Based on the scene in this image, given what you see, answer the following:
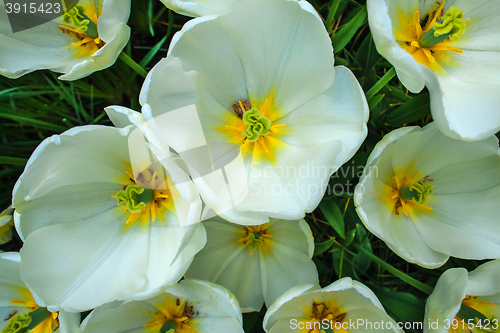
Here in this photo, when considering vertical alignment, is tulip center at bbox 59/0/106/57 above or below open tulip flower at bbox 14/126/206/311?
above

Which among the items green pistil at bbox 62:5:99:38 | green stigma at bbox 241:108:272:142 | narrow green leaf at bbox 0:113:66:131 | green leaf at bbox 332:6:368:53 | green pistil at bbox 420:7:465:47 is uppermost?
green pistil at bbox 420:7:465:47

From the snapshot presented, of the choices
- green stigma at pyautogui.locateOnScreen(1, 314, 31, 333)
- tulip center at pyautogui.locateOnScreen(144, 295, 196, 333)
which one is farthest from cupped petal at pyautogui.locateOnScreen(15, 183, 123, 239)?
tulip center at pyautogui.locateOnScreen(144, 295, 196, 333)

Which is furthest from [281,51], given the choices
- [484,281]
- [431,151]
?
[484,281]

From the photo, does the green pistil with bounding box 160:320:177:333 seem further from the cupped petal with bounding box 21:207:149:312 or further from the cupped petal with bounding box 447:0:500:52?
the cupped petal with bounding box 447:0:500:52

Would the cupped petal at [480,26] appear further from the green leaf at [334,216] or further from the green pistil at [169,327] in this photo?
the green pistil at [169,327]

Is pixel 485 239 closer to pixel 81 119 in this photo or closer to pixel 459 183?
pixel 459 183

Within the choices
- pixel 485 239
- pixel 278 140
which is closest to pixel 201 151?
pixel 278 140
